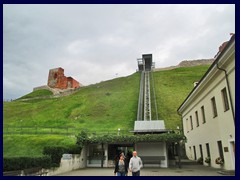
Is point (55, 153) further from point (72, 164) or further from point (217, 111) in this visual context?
point (217, 111)

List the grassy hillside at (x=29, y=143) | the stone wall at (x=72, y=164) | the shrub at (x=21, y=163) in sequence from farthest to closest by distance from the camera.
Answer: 1. the grassy hillside at (x=29, y=143)
2. the stone wall at (x=72, y=164)
3. the shrub at (x=21, y=163)

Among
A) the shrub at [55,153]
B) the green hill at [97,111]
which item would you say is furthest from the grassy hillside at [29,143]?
the shrub at [55,153]

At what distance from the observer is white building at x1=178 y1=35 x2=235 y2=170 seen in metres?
12.6

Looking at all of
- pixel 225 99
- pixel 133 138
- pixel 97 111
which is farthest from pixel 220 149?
pixel 97 111

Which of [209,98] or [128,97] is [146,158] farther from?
[128,97]

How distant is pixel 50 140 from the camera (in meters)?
23.5

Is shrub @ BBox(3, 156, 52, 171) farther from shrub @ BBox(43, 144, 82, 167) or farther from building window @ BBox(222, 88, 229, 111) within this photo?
building window @ BBox(222, 88, 229, 111)

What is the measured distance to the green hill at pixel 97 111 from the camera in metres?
29.1

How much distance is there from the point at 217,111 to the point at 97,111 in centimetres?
2913

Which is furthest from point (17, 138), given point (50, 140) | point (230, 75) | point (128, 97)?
point (128, 97)

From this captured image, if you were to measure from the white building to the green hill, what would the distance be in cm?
1222

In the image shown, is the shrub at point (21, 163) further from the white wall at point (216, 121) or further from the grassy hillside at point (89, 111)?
the grassy hillside at point (89, 111)

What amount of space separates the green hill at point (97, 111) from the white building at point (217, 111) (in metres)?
12.2

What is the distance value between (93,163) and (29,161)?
32.4 feet
